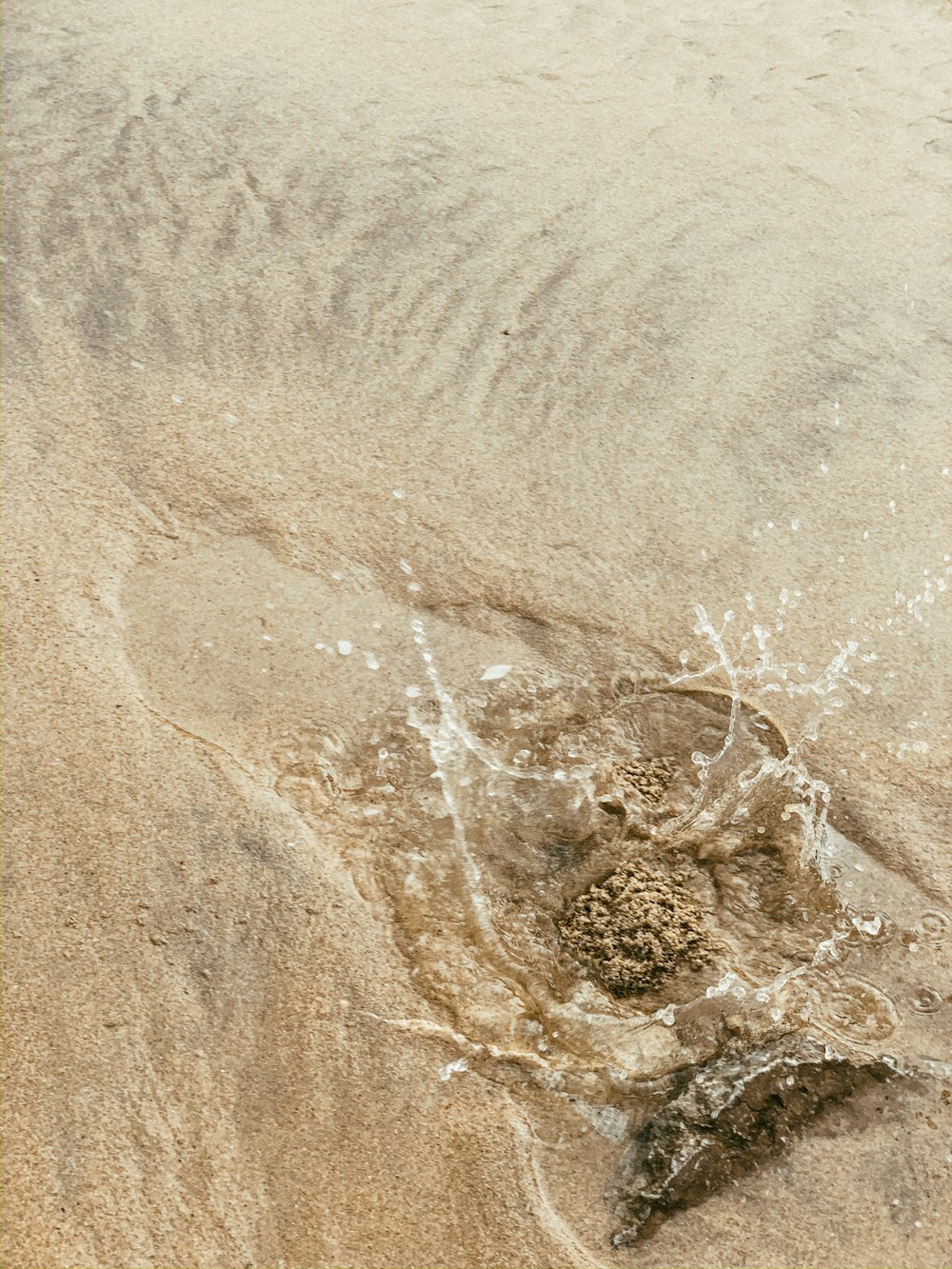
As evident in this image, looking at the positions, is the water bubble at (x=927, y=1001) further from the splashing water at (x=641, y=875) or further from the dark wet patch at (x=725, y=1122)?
the dark wet patch at (x=725, y=1122)

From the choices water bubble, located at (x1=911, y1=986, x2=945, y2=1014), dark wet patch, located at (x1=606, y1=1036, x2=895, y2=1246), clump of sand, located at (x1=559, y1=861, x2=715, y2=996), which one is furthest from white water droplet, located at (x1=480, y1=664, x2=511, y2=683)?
water bubble, located at (x1=911, y1=986, x2=945, y2=1014)

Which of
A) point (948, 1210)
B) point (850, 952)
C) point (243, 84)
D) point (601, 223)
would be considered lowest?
point (948, 1210)

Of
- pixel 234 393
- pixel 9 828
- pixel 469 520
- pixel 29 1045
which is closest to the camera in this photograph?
pixel 29 1045

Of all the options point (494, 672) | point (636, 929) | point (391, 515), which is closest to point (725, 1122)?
point (636, 929)

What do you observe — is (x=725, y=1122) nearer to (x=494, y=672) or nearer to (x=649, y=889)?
(x=649, y=889)

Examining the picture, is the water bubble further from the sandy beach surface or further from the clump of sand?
the clump of sand

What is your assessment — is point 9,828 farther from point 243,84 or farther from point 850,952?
point 243,84

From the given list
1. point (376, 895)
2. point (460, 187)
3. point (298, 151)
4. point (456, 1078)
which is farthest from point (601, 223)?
point (456, 1078)

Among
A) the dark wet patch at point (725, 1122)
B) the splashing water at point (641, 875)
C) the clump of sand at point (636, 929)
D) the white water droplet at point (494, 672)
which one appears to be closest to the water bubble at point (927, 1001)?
the splashing water at point (641, 875)
